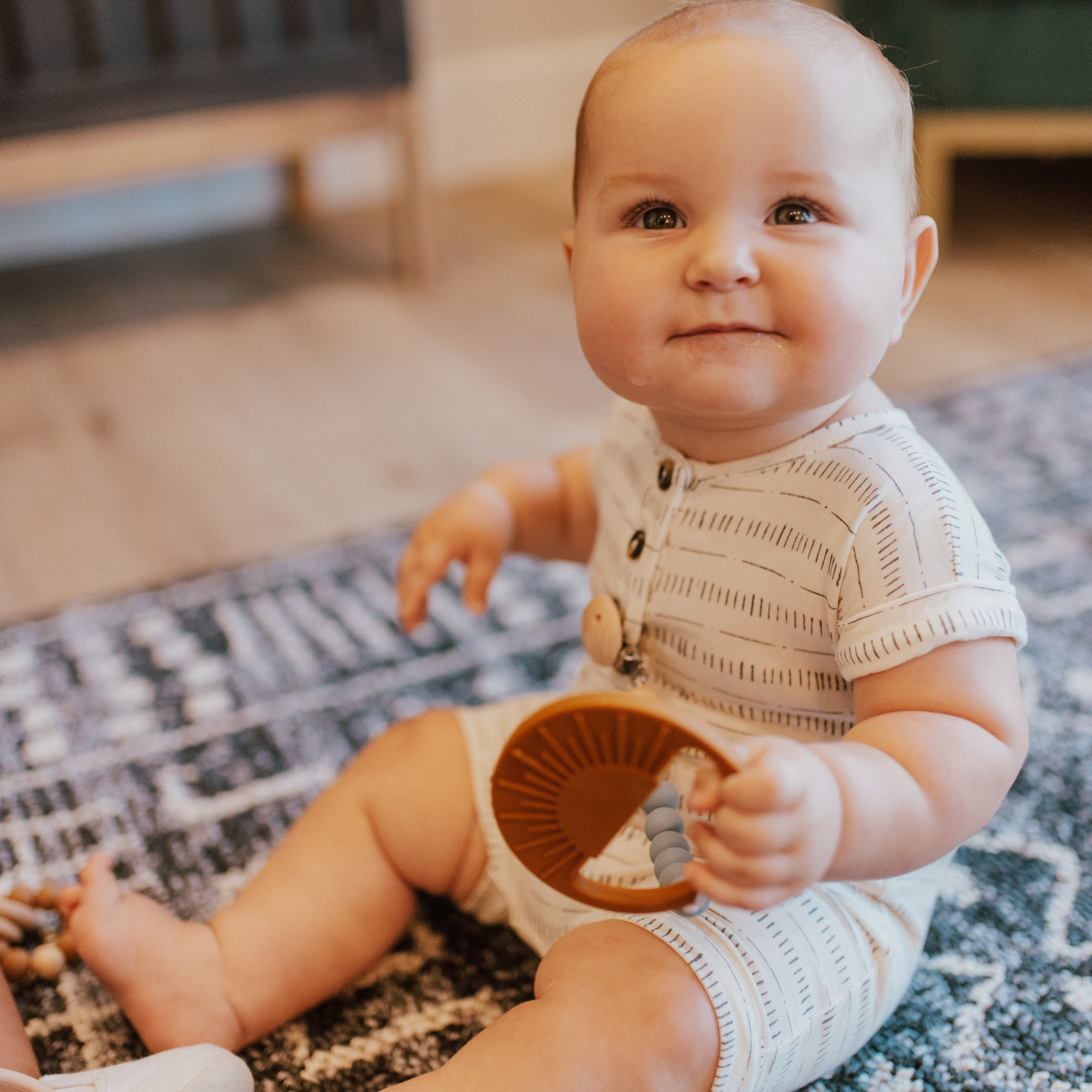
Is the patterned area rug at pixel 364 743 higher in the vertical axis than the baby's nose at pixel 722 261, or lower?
lower

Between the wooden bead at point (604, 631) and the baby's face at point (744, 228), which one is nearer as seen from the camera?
the baby's face at point (744, 228)

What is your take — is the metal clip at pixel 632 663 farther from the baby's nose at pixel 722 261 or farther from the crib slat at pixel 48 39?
the crib slat at pixel 48 39

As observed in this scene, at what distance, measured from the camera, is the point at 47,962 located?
2.16 ft

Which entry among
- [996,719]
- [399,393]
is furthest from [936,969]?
[399,393]

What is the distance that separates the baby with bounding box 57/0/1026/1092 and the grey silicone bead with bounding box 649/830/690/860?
0.06 ft

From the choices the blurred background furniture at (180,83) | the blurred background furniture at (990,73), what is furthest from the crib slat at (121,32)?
the blurred background furniture at (990,73)

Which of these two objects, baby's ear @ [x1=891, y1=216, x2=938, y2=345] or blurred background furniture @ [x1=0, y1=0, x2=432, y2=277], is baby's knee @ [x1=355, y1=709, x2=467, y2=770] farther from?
blurred background furniture @ [x1=0, y1=0, x2=432, y2=277]

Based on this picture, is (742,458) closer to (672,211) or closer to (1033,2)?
(672,211)

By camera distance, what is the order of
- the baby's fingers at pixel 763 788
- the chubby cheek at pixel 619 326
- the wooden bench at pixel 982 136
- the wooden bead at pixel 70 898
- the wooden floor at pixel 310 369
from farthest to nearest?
the wooden bench at pixel 982 136, the wooden floor at pixel 310 369, the wooden bead at pixel 70 898, the chubby cheek at pixel 619 326, the baby's fingers at pixel 763 788

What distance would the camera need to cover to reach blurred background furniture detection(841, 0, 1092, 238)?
156cm

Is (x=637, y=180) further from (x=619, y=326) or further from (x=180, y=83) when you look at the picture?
(x=180, y=83)

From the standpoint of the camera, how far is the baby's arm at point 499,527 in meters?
0.72

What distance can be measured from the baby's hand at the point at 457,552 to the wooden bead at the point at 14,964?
0.27 m

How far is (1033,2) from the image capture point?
155cm
